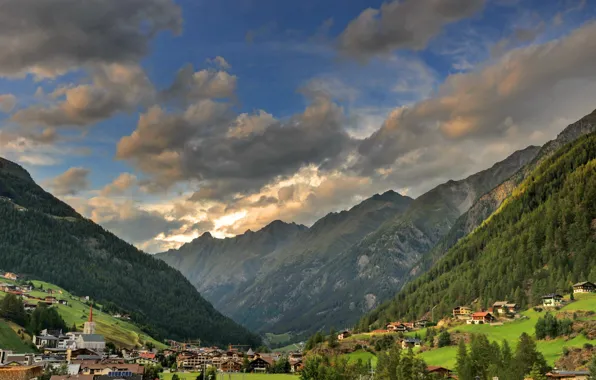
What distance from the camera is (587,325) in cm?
17588

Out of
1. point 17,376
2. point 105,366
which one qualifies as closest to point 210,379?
point 105,366

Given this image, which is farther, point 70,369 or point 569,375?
point 70,369

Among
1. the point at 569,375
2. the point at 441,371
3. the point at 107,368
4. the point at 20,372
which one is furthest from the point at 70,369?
the point at 569,375

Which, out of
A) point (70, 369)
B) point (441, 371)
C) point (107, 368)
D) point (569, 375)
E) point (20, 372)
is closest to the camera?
point (569, 375)

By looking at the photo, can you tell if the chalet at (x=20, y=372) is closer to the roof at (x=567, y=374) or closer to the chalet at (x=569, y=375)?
the chalet at (x=569, y=375)

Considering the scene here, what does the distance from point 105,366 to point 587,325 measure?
147814 mm

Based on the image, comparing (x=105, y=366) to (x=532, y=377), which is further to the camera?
(x=105, y=366)

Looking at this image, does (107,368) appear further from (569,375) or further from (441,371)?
(569,375)

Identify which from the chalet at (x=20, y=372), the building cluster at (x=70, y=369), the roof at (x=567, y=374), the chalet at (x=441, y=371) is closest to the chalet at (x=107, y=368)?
the building cluster at (x=70, y=369)

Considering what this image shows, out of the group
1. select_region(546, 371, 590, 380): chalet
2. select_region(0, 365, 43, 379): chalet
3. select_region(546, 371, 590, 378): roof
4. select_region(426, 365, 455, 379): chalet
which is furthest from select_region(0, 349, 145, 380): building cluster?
select_region(546, 371, 590, 378): roof

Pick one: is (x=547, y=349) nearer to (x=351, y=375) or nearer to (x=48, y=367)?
(x=351, y=375)

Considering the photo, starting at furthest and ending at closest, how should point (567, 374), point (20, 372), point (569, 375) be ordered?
point (20, 372) < point (567, 374) < point (569, 375)

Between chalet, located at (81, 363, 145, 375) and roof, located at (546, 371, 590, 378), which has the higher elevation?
chalet, located at (81, 363, 145, 375)

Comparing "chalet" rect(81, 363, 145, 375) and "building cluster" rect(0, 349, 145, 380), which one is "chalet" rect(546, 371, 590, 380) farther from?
"chalet" rect(81, 363, 145, 375)
